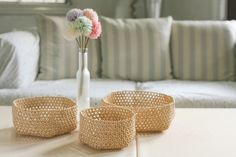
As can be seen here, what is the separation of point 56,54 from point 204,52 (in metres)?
0.97

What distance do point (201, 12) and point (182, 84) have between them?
971 millimetres

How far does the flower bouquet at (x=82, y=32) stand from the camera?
1.36m

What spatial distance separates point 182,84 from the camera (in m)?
2.55

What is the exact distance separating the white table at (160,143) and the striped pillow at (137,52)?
1233mm

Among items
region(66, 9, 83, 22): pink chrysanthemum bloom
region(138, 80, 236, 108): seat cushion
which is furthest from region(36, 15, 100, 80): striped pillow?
region(66, 9, 83, 22): pink chrysanthemum bloom

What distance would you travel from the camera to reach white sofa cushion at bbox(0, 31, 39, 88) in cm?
238

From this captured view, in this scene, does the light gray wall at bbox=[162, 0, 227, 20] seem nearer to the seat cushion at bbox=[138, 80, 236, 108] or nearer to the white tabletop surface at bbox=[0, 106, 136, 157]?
the seat cushion at bbox=[138, 80, 236, 108]

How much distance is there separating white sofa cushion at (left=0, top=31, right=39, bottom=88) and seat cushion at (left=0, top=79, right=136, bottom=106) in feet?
0.18

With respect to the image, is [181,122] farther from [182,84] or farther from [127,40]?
[127,40]

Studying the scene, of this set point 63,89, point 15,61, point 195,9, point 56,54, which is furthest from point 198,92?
point 195,9

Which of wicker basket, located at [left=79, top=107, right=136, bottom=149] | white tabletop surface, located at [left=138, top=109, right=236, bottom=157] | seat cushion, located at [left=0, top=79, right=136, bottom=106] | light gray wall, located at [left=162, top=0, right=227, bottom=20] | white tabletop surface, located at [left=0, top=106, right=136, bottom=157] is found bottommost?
seat cushion, located at [left=0, top=79, right=136, bottom=106]

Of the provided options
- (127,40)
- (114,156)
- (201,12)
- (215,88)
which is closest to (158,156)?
(114,156)

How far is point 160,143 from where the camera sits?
126 cm

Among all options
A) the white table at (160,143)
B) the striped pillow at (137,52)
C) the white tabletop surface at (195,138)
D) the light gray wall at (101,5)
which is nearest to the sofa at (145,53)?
the striped pillow at (137,52)
